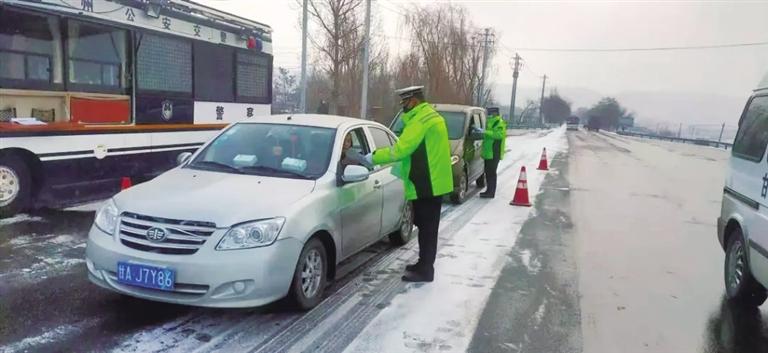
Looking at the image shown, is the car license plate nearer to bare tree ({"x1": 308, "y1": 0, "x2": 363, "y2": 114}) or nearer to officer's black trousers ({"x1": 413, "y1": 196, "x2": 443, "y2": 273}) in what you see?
officer's black trousers ({"x1": 413, "y1": 196, "x2": 443, "y2": 273})

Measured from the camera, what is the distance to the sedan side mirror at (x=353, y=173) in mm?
4902

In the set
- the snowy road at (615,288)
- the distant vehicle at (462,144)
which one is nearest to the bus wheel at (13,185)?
the distant vehicle at (462,144)

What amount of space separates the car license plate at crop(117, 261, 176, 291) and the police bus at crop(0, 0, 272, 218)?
416 cm

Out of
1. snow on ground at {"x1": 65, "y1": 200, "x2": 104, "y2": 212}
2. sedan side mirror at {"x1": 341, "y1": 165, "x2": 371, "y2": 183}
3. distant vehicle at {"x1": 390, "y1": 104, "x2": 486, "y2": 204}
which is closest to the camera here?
sedan side mirror at {"x1": 341, "y1": 165, "x2": 371, "y2": 183}

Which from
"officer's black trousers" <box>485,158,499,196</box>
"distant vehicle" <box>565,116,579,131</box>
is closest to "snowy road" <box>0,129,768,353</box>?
"officer's black trousers" <box>485,158,499,196</box>

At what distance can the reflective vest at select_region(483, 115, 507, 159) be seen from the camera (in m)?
10.9

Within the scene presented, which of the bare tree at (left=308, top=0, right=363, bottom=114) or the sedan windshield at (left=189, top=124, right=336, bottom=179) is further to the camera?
the bare tree at (left=308, top=0, right=363, bottom=114)

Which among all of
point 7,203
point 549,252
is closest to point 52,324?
point 7,203

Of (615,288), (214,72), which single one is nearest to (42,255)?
(214,72)

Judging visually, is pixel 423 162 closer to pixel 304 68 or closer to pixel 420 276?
pixel 420 276

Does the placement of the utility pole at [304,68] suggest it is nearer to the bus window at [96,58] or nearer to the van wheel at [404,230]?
the bus window at [96,58]

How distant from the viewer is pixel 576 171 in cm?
1752

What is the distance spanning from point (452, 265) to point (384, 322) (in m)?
1.88

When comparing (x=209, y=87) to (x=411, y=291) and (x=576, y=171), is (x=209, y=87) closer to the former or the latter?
(x=411, y=291)
